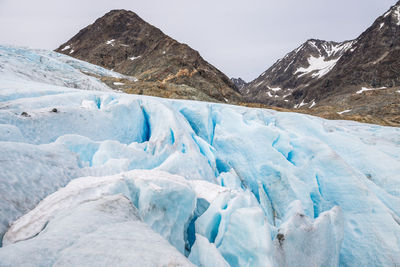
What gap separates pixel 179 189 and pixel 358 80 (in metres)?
82.4

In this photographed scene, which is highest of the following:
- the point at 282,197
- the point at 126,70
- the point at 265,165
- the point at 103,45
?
the point at 103,45

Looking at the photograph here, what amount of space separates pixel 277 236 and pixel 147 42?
191ft

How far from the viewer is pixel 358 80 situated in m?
67.6

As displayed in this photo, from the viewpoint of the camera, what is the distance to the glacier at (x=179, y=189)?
2.08m

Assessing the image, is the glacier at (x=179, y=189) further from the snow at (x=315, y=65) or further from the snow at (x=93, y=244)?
the snow at (x=315, y=65)

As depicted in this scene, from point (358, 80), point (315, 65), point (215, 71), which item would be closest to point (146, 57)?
point (215, 71)

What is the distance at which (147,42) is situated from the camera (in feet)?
179

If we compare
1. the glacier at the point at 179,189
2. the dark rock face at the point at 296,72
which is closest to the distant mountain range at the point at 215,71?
the dark rock face at the point at 296,72

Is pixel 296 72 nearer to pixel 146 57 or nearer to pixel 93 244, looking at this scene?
pixel 146 57

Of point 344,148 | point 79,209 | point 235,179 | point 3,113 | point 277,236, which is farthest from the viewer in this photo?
point 344,148

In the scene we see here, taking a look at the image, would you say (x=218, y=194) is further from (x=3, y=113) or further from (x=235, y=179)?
(x=3, y=113)

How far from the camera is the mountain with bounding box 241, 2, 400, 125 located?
Answer: 1580 inches

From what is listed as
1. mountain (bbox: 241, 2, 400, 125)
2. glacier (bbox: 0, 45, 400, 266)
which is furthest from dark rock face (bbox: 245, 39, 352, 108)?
glacier (bbox: 0, 45, 400, 266)

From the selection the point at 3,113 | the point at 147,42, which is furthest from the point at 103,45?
the point at 3,113
